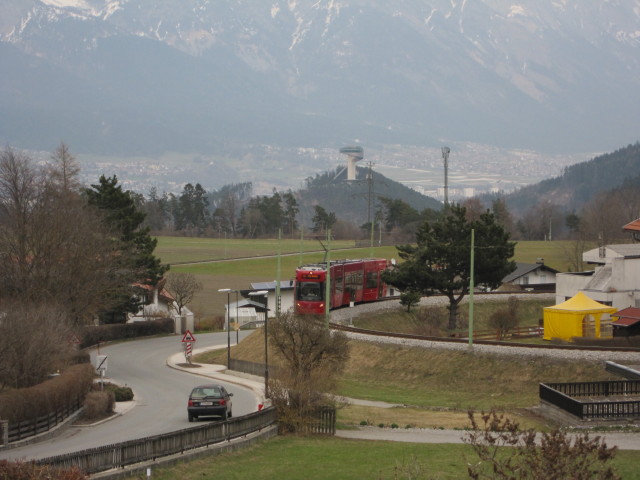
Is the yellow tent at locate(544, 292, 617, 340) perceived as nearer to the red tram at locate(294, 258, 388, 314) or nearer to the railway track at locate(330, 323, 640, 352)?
the railway track at locate(330, 323, 640, 352)

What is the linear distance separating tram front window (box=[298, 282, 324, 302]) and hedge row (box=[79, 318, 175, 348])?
18005 millimetres

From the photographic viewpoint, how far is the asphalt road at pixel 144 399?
30.8 meters

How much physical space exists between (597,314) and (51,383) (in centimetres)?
3339

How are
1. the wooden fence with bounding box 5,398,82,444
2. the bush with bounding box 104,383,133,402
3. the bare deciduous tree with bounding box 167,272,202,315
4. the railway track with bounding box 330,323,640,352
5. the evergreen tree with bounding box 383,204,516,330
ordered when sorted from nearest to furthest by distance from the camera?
1. the wooden fence with bounding box 5,398,82,444
2. the bush with bounding box 104,383,133,402
3. the railway track with bounding box 330,323,640,352
4. the evergreen tree with bounding box 383,204,516,330
5. the bare deciduous tree with bounding box 167,272,202,315

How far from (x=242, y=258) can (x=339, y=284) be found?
262ft

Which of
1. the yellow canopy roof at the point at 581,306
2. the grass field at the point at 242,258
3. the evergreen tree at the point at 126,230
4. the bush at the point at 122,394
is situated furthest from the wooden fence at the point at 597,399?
the grass field at the point at 242,258

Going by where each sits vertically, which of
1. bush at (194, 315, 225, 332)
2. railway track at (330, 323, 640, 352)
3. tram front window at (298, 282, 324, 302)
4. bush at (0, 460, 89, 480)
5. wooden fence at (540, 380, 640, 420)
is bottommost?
bush at (194, 315, 225, 332)

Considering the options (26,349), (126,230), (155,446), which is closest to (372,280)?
(126,230)

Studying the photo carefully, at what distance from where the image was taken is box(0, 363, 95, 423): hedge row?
3084 centimetres

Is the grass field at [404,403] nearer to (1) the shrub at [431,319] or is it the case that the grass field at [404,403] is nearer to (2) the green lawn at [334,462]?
(2) the green lawn at [334,462]

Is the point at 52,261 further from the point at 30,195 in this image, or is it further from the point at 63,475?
the point at 63,475

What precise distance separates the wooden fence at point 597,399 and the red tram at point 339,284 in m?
20.3

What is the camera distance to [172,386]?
49.9 m

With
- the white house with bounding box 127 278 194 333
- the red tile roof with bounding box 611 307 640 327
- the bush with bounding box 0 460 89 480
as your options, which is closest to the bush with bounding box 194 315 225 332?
the white house with bounding box 127 278 194 333
